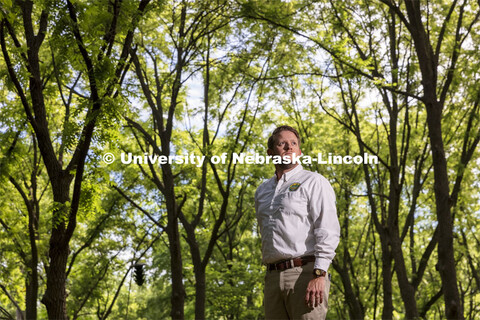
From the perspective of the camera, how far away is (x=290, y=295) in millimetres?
3252

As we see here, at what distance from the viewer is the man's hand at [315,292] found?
123 inches

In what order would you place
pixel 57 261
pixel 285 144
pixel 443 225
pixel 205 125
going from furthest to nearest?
pixel 205 125 → pixel 443 225 → pixel 57 261 → pixel 285 144

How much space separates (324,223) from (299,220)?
15cm

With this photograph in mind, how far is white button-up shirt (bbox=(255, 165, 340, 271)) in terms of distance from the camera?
3.29 meters

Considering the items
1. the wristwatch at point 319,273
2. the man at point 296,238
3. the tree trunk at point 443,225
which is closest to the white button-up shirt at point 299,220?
the man at point 296,238

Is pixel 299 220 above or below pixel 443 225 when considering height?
below

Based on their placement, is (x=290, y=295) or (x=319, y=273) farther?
(x=290, y=295)

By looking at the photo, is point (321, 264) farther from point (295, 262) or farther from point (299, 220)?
point (299, 220)

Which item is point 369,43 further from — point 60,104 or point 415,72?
point 60,104

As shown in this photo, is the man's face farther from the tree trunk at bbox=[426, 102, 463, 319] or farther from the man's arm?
the tree trunk at bbox=[426, 102, 463, 319]

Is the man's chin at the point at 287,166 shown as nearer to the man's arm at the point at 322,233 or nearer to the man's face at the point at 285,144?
the man's face at the point at 285,144

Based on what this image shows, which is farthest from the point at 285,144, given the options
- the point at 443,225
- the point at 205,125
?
the point at 205,125

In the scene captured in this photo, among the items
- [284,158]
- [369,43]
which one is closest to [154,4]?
[284,158]

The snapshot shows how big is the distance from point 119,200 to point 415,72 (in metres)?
8.26
